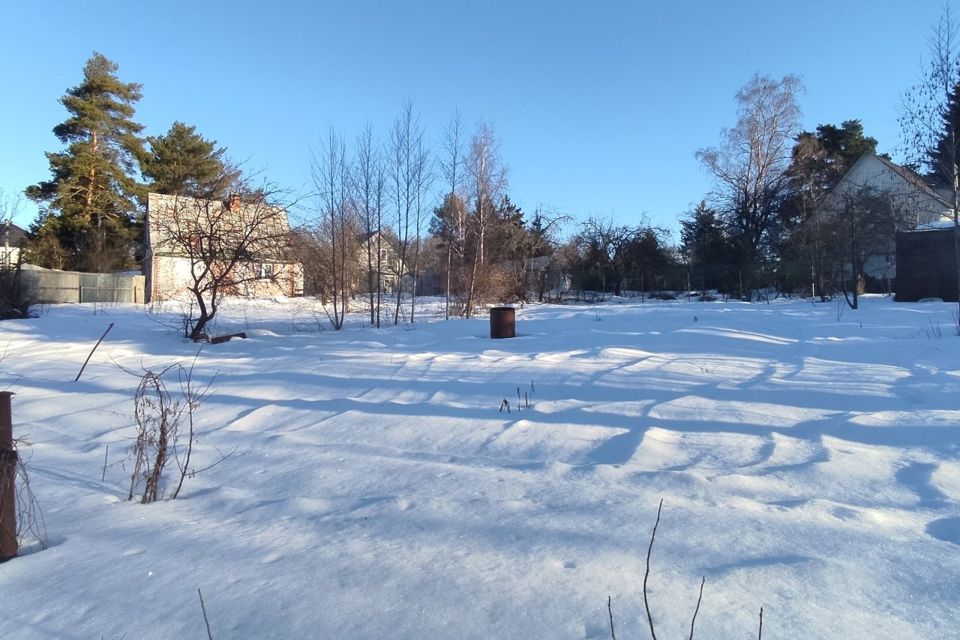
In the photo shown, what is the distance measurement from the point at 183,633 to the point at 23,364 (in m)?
10.1

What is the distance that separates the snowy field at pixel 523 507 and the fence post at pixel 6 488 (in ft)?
0.38

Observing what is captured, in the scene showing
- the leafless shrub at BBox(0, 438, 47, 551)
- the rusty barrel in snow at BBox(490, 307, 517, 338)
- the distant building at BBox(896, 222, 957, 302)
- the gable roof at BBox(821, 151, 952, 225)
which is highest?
the gable roof at BBox(821, 151, 952, 225)

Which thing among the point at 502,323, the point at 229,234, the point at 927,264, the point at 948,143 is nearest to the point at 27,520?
the point at 502,323

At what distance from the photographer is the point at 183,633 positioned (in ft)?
6.61

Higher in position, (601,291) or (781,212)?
(781,212)

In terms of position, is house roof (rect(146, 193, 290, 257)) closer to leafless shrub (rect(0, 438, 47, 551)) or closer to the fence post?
leafless shrub (rect(0, 438, 47, 551))

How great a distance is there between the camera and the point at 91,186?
107 feet

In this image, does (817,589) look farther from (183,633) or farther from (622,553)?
(183,633)

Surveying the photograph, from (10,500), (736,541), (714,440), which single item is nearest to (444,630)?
(736,541)

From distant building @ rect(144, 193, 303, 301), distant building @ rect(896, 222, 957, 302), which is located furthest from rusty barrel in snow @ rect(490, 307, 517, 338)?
distant building @ rect(896, 222, 957, 302)

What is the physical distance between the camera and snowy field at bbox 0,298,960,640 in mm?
2039

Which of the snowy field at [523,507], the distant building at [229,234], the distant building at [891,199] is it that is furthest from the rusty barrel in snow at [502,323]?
the distant building at [891,199]

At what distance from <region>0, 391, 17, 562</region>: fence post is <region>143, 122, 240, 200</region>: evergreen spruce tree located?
3607cm

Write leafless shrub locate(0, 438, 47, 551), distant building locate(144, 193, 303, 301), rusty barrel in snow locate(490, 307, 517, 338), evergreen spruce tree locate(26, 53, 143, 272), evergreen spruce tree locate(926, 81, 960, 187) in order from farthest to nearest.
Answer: evergreen spruce tree locate(26, 53, 143, 272), distant building locate(144, 193, 303, 301), rusty barrel in snow locate(490, 307, 517, 338), evergreen spruce tree locate(926, 81, 960, 187), leafless shrub locate(0, 438, 47, 551)
